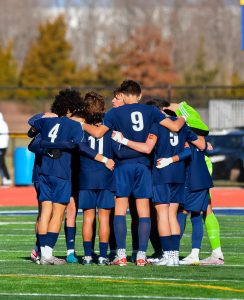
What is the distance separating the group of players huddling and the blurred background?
17432 millimetres

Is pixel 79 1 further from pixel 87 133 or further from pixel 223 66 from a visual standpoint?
pixel 87 133

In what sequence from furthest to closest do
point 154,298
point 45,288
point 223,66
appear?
1. point 223,66
2. point 45,288
3. point 154,298

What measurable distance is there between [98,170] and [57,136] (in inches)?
22.0

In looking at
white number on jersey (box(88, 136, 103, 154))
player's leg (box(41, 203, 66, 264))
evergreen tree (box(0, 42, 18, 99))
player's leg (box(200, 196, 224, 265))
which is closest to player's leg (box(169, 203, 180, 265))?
player's leg (box(200, 196, 224, 265))

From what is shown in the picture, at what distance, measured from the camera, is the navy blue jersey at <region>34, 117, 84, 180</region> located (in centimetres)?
1171

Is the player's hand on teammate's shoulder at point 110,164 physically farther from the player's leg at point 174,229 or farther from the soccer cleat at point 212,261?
the soccer cleat at point 212,261

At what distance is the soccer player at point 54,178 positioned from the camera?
1175 centimetres

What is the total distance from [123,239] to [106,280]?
50.8 inches

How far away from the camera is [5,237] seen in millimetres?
15258

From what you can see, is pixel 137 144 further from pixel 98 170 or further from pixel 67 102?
pixel 67 102

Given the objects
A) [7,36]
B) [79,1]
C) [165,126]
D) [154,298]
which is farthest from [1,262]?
[79,1]

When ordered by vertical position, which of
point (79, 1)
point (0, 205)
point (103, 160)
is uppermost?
point (79, 1)

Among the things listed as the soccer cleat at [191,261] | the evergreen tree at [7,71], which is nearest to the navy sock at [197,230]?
the soccer cleat at [191,261]

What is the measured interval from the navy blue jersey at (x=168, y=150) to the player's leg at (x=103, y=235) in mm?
647
